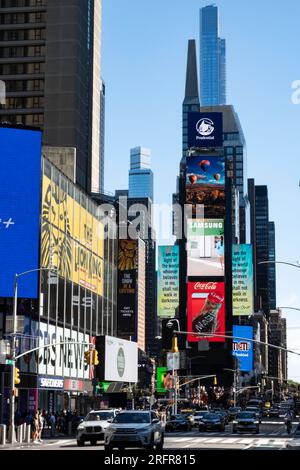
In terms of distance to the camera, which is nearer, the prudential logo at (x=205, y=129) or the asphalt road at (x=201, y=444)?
the asphalt road at (x=201, y=444)

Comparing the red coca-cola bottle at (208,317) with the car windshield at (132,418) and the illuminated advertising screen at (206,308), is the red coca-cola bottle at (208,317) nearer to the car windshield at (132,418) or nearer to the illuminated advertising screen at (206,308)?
the illuminated advertising screen at (206,308)

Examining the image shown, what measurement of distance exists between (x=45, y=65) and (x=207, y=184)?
264 feet

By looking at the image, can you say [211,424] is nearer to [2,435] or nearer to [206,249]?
[2,435]

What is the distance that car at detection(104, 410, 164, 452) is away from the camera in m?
29.0

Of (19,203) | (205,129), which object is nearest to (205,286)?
(205,129)

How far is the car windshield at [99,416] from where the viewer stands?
1594 inches

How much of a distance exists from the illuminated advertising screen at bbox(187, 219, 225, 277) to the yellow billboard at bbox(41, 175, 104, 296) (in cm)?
10166

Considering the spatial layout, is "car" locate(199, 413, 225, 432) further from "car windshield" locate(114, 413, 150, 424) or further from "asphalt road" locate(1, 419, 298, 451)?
"car windshield" locate(114, 413, 150, 424)

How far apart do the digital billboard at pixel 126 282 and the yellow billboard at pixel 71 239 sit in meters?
38.7

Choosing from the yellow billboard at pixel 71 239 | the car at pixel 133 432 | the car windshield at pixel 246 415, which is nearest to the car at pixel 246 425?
the car windshield at pixel 246 415

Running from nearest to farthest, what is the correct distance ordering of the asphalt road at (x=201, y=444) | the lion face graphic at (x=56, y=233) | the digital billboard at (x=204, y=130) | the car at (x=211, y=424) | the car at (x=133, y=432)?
the car at (x=133, y=432) < the asphalt road at (x=201, y=444) < the car at (x=211, y=424) < the lion face graphic at (x=56, y=233) < the digital billboard at (x=204, y=130)

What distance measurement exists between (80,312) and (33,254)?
638 inches

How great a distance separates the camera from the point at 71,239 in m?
78.4

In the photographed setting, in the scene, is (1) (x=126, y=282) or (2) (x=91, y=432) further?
(1) (x=126, y=282)
